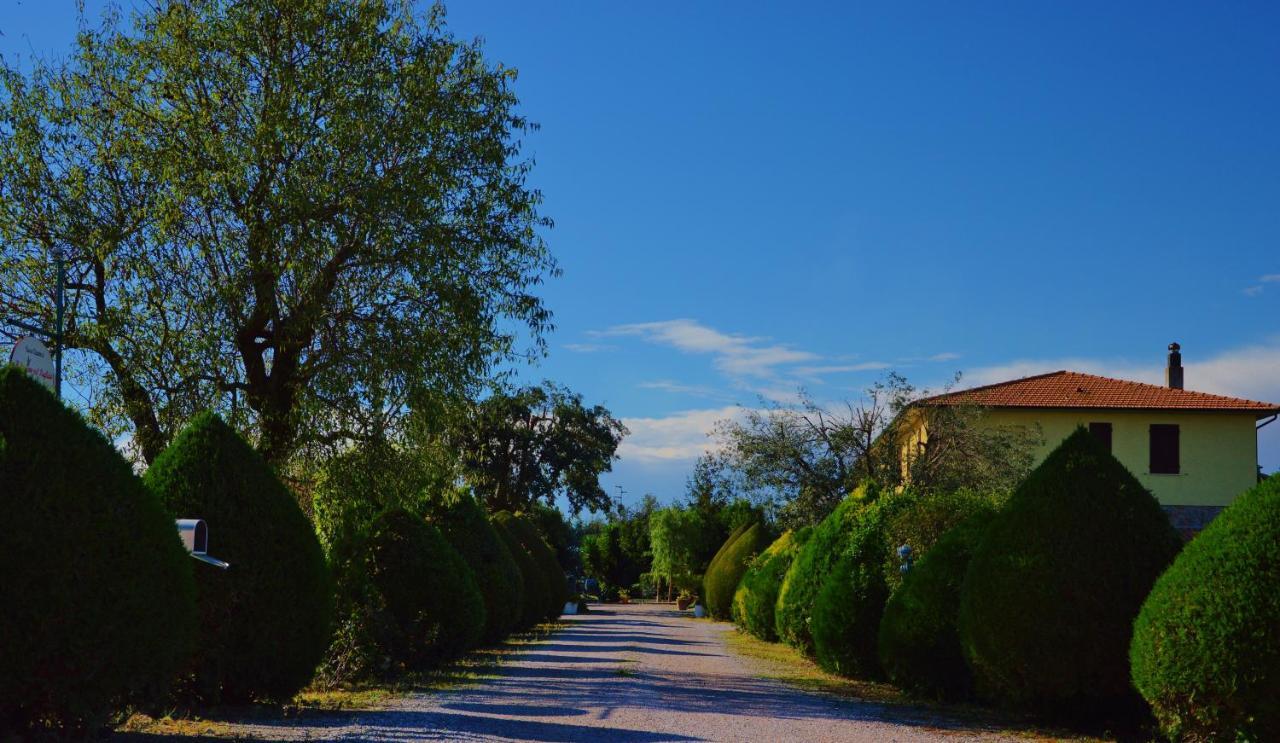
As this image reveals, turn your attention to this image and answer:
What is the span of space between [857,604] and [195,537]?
8891mm

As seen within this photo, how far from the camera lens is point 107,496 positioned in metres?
7.20

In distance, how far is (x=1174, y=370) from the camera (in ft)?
140

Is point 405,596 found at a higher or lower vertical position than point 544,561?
lower

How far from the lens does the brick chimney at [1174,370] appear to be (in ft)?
139

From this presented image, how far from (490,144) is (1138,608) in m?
9.67

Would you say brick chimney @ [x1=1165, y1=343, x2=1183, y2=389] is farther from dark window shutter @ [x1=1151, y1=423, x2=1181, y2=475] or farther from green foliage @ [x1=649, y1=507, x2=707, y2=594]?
green foliage @ [x1=649, y1=507, x2=707, y2=594]

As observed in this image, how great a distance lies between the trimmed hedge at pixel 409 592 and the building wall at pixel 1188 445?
27413mm

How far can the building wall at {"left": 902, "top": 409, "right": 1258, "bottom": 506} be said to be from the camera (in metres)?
38.7

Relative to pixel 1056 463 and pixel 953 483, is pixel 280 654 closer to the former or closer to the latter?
pixel 1056 463

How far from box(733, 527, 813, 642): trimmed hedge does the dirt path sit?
631 cm

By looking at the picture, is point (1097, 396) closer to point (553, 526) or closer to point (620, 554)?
point (553, 526)

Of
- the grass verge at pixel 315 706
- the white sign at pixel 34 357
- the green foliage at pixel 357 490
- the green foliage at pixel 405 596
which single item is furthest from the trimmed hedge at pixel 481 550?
the white sign at pixel 34 357

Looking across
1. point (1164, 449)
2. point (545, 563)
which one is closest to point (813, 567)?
point (545, 563)

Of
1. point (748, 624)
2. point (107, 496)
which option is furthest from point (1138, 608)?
point (748, 624)
